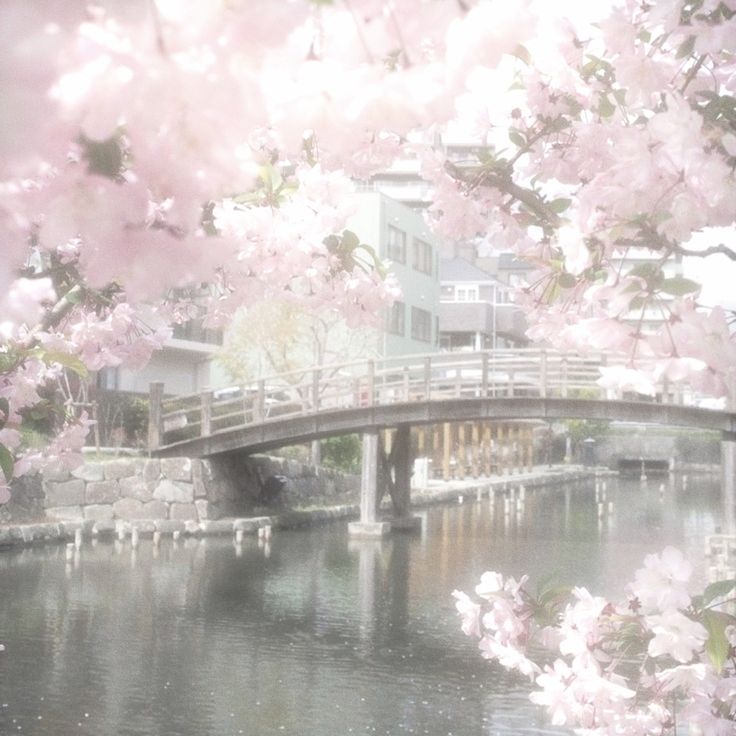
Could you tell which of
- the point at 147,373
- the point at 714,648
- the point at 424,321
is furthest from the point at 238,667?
the point at 424,321

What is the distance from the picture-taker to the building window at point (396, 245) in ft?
116

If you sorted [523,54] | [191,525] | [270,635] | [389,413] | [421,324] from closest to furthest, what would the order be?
[523,54]
[270,635]
[191,525]
[389,413]
[421,324]

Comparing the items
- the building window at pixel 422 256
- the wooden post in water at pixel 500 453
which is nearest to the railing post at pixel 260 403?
the building window at pixel 422 256

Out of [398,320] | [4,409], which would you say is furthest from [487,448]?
[4,409]

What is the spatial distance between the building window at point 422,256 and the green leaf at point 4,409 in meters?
34.5

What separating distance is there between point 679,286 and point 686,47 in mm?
520

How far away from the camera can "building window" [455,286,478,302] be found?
53.2 m

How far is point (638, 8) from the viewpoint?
7.98ft

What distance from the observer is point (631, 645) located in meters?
2.79

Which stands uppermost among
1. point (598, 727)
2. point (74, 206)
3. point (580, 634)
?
point (74, 206)

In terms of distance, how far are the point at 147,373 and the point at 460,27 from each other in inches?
1265

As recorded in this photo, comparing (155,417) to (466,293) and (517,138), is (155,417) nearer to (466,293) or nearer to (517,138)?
(517,138)

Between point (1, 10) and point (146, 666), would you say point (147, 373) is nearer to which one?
point (146, 666)

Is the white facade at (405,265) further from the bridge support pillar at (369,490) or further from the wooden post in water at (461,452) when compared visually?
the bridge support pillar at (369,490)
